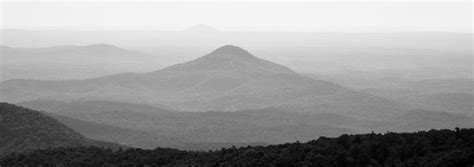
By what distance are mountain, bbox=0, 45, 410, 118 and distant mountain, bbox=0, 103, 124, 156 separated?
31365mm

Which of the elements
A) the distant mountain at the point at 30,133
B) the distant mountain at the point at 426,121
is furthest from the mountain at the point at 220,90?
the distant mountain at the point at 30,133

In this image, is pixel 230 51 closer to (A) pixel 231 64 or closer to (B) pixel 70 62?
(A) pixel 231 64

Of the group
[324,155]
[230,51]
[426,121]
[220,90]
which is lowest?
[324,155]

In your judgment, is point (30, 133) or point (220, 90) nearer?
point (30, 133)

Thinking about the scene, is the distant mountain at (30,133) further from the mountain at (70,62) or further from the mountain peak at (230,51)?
the mountain at (70,62)

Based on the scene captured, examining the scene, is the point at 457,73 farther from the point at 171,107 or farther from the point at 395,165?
the point at 395,165

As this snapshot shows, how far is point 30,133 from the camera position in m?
36.3

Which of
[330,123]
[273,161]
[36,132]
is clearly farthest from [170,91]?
[273,161]

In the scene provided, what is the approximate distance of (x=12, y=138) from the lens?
116 ft

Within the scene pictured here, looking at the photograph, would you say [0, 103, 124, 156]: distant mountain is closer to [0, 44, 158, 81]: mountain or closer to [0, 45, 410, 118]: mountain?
[0, 45, 410, 118]: mountain

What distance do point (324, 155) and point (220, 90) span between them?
197 ft

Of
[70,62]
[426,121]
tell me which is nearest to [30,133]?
[426,121]

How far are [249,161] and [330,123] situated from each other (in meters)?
37.0

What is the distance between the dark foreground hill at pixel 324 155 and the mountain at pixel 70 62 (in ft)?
259
